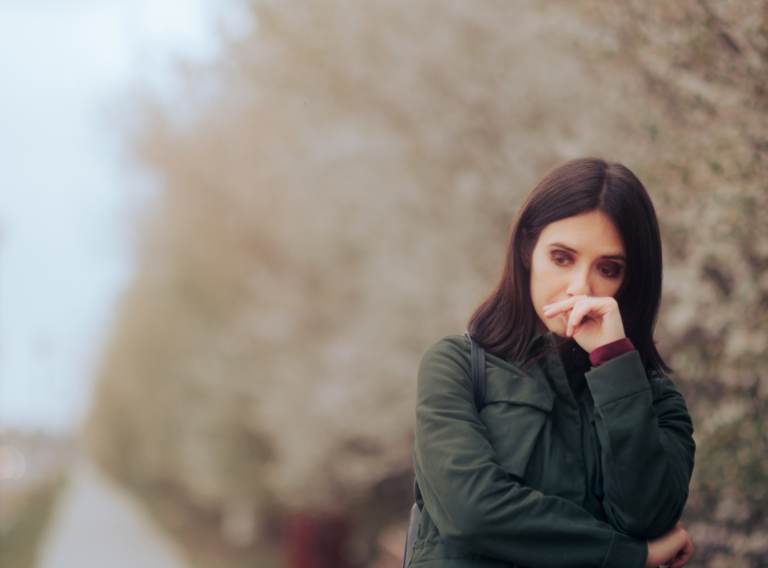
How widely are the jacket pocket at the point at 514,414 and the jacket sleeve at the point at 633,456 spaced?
0.12 m

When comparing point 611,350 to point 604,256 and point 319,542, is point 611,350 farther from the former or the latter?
point 319,542

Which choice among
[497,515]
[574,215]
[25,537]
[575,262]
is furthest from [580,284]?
[25,537]

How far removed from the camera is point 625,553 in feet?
4.72

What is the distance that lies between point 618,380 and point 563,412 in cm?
18

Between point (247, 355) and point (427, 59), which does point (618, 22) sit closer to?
point (427, 59)

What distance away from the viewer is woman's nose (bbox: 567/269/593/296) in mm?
1562

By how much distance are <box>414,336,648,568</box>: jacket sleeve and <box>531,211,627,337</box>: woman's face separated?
0.33 meters

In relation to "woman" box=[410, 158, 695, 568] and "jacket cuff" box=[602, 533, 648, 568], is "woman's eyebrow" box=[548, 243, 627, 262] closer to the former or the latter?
"woman" box=[410, 158, 695, 568]

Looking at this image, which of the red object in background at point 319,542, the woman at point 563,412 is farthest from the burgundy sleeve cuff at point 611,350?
the red object in background at point 319,542

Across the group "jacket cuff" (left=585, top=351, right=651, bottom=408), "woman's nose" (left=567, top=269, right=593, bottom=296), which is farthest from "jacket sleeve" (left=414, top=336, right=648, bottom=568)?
"woman's nose" (left=567, top=269, right=593, bottom=296)

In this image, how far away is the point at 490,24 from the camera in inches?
201

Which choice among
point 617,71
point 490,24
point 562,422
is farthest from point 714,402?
point 490,24

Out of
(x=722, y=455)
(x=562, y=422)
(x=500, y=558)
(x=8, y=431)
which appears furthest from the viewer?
(x=8, y=431)

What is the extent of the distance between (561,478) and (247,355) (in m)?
10.5
